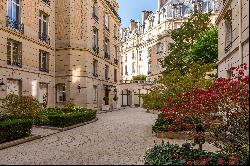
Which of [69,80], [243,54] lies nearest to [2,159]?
[243,54]

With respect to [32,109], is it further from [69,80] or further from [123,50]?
[123,50]

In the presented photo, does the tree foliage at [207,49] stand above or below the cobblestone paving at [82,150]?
above

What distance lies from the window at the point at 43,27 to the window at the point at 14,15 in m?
3.26

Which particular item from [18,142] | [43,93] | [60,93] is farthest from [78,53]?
[18,142]

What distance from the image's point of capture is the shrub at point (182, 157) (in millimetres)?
8055

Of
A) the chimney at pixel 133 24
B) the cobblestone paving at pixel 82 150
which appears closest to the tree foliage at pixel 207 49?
the cobblestone paving at pixel 82 150

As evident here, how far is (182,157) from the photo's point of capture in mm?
8672

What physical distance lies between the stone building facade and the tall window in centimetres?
2518

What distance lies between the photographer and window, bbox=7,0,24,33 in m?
21.9

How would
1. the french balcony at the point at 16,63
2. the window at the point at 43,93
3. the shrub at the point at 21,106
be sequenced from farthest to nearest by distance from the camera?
the window at the point at 43,93, the french balcony at the point at 16,63, the shrub at the point at 21,106

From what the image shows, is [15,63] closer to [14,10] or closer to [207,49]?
[14,10]

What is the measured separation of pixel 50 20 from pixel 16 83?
26.7 feet

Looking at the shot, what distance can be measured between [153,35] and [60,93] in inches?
1337

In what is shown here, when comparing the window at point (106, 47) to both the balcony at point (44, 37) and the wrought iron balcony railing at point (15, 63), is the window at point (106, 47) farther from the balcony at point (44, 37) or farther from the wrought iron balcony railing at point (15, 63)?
the wrought iron balcony railing at point (15, 63)
